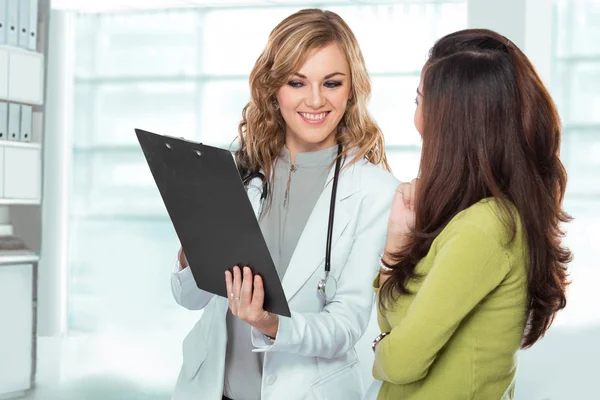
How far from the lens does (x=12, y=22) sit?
419 centimetres

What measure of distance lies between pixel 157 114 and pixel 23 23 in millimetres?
4473

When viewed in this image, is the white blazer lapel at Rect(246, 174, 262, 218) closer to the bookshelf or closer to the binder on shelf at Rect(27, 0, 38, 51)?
the bookshelf

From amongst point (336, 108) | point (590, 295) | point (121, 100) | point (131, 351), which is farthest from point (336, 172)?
point (121, 100)

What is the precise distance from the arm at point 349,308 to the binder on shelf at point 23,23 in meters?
3.22

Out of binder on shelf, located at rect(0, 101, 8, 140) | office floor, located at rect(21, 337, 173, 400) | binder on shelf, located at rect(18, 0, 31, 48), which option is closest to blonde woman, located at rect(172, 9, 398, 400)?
binder on shelf, located at rect(0, 101, 8, 140)

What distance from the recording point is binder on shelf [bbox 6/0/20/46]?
4.16 metres

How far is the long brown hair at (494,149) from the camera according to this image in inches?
46.8

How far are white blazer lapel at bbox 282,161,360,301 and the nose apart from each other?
160 millimetres

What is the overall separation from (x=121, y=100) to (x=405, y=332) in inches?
317

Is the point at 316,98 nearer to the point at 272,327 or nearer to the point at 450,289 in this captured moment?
the point at 272,327

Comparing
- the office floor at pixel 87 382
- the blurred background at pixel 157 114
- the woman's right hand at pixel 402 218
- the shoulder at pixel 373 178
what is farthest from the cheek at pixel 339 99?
the blurred background at pixel 157 114

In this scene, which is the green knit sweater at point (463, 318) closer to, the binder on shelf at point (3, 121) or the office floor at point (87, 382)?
the binder on shelf at point (3, 121)

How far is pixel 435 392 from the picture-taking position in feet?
3.95

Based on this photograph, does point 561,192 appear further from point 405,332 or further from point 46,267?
point 46,267
